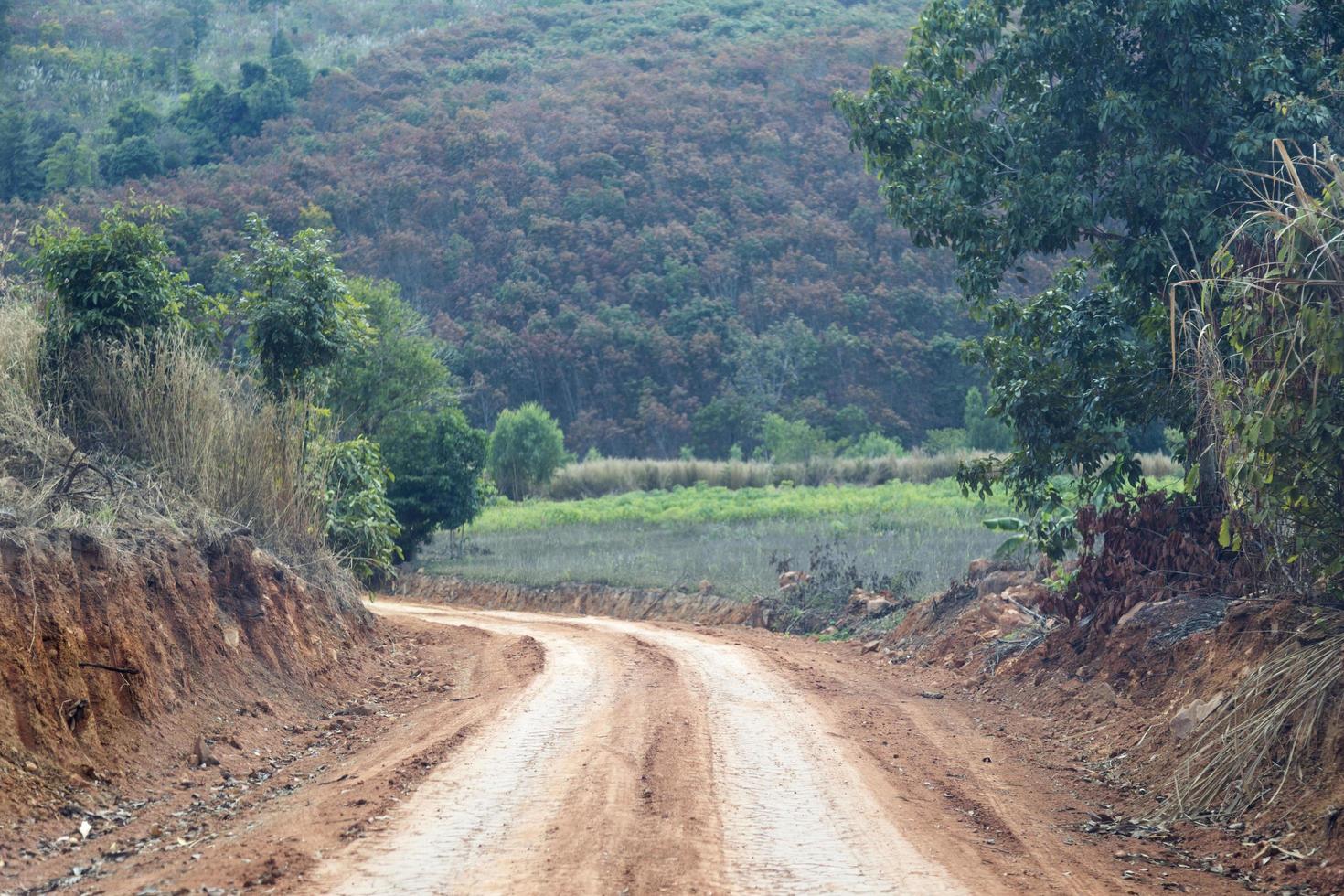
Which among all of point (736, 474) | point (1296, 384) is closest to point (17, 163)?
point (736, 474)

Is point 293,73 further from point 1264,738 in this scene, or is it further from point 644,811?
point 1264,738

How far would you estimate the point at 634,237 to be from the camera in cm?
6812

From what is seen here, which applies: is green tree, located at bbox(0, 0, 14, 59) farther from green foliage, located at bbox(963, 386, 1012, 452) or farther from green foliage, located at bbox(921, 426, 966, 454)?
green foliage, located at bbox(963, 386, 1012, 452)

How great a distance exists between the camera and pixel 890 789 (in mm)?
7922

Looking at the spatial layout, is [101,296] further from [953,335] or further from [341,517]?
[953,335]

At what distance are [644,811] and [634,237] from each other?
62.7m

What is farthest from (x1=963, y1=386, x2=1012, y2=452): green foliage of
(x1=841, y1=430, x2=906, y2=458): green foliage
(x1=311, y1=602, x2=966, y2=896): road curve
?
(x1=311, y1=602, x2=966, y2=896): road curve

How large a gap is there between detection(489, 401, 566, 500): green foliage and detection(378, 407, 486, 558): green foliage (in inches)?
714

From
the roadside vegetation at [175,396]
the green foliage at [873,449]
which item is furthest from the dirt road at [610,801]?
the green foliage at [873,449]

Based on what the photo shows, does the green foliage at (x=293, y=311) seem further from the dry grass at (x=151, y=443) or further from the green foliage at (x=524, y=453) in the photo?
the green foliage at (x=524, y=453)

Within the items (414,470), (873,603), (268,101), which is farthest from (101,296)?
(268,101)

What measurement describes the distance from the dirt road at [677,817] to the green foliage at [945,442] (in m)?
43.4

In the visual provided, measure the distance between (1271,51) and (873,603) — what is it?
31.3 ft

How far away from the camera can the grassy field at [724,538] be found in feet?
74.2
